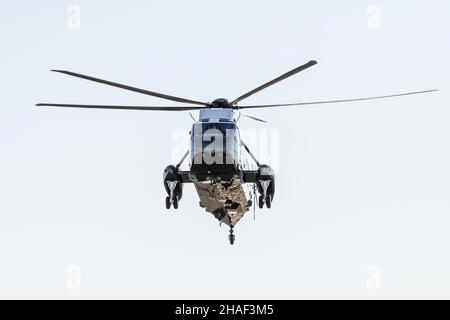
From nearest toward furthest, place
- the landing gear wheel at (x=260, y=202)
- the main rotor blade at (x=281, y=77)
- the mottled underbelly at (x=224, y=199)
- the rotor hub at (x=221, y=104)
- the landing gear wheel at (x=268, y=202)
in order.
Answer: the main rotor blade at (x=281, y=77), the rotor hub at (x=221, y=104), the mottled underbelly at (x=224, y=199), the landing gear wheel at (x=268, y=202), the landing gear wheel at (x=260, y=202)

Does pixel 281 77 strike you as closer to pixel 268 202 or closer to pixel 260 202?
pixel 268 202

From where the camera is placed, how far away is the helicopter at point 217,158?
4138 cm

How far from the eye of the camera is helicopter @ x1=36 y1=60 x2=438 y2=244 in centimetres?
4138

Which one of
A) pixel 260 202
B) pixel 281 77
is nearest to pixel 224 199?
pixel 260 202

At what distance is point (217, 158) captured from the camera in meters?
42.2

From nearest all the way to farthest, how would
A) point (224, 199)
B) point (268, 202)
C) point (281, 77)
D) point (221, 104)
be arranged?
point (281, 77) → point (221, 104) → point (268, 202) → point (224, 199)

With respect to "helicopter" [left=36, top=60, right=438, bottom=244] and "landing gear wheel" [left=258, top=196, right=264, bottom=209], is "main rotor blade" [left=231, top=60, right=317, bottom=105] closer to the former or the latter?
"helicopter" [left=36, top=60, right=438, bottom=244]

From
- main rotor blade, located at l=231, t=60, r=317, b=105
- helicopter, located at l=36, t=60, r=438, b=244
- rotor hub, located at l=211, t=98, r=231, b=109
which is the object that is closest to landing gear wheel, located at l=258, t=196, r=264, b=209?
helicopter, located at l=36, t=60, r=438, b=244

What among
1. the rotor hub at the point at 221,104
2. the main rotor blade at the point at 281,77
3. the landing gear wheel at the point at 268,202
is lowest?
the landing gear wheel at the point at 268,202

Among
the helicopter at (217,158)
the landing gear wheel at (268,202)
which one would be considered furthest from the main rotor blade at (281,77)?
the landing gear wheel at (268,202)

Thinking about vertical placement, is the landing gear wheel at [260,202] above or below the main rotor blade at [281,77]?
below

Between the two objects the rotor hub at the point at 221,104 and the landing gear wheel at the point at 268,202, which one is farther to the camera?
the landing gear wheel at the point at 268,202

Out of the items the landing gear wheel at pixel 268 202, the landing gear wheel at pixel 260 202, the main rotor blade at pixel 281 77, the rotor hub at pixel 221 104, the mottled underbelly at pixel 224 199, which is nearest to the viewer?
the main rotor blade at pixel 281 77

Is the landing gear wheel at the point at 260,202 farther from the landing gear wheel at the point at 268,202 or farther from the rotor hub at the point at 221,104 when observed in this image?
the rotor hub at the point at 221,104
